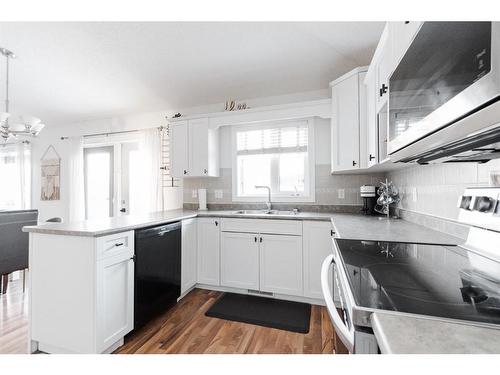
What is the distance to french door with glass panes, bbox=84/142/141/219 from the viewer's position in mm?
3746

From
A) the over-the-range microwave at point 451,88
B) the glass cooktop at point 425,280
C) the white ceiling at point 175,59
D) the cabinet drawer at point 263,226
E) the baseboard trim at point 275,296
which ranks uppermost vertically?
the white ceiling at point 175,59

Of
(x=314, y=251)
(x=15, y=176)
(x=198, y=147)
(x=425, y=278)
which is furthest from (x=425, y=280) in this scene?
(x=15, y=176)

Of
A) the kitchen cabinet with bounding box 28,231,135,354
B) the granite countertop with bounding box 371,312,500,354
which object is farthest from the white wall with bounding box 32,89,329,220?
the granite countertop with bounding box 371,312,500,354

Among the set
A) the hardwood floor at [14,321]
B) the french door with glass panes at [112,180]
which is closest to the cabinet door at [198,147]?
the french door with glass panes at [112,180]

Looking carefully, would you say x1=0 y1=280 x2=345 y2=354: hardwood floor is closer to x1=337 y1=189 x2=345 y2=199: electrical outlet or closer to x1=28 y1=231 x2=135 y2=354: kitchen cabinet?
x1=28 y1=231 x2=135 y2=354: kitchen cabinet

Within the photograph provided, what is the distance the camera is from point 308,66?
2.39m

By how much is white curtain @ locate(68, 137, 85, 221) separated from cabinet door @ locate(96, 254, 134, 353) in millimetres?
2985

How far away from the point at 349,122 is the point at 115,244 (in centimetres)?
224

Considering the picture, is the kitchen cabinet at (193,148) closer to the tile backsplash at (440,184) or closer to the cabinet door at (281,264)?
the cabinet door at (281,264)

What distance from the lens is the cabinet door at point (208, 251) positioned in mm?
2582

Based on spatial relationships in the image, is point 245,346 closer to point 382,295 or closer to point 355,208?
point 382,295

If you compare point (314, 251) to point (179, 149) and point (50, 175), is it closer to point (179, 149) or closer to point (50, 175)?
point (179, 149)

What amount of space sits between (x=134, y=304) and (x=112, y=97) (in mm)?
2688

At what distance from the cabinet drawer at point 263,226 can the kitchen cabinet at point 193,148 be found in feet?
2.70
